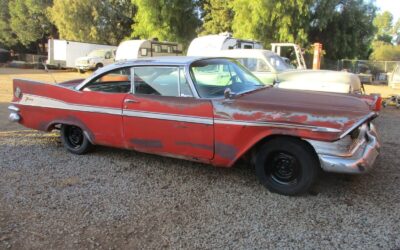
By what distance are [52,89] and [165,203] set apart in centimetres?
277

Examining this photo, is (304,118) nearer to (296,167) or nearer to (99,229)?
(296,167)

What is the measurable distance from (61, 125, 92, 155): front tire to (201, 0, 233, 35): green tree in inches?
889

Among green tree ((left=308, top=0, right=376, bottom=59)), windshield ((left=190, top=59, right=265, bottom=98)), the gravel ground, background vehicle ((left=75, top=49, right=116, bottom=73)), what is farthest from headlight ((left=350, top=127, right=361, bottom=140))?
background vehicle ((left=75, top=49, right=116, bottom=73))

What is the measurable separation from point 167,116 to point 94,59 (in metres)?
22.9

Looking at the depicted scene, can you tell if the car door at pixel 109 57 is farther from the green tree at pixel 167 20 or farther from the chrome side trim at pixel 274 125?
the chrome side trim at pixel 274 125

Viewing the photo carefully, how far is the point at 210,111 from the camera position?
427cm

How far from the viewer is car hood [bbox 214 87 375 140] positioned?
3.69 metres

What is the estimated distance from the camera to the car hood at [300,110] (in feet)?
12.1

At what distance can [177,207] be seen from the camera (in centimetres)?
391

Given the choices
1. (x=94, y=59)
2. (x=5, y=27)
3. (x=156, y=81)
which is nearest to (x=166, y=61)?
(x=156, y=81)

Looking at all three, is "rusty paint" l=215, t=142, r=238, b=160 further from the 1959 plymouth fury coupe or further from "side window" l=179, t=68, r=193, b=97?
"side window" l=179, t=68, r=193, b=97

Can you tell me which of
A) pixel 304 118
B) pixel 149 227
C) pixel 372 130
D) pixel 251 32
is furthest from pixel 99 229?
pixel 251 32

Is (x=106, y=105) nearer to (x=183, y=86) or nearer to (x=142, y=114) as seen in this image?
(x=142, y=114)

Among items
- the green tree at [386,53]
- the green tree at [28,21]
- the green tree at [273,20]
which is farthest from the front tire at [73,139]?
the green tree at [386,53]
